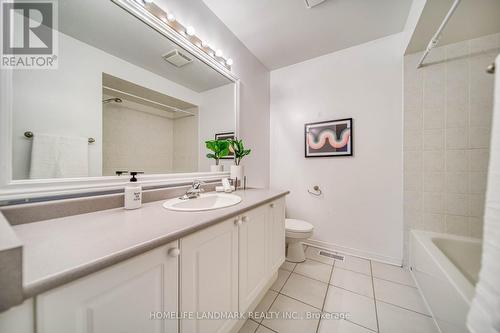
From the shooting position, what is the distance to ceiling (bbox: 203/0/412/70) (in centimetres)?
145

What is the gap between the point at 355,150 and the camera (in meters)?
1.91

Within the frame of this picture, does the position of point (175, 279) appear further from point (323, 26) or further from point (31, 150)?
point (323, 26)

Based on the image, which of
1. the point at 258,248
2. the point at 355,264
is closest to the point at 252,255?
the point at 258,248

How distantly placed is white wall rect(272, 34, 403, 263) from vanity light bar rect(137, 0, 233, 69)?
3.38 feet

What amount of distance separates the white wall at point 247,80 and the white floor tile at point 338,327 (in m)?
1.33

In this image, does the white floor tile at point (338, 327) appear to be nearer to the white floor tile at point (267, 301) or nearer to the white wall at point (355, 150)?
the white floor tile at point (267, 301)

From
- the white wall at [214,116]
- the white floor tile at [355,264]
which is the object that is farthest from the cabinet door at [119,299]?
the white floor tile at [355,264]

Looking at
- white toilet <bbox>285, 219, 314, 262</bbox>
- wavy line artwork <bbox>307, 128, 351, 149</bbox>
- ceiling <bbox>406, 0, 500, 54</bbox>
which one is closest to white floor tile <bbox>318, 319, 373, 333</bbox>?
white toilet <bbox>285, 219, 314, 262</bbox>

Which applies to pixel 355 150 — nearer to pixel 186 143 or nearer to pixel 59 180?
pixel 186 143

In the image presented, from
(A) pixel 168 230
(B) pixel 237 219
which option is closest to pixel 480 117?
(B) pixel 237 219

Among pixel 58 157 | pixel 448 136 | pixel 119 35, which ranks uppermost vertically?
pixel 119 35

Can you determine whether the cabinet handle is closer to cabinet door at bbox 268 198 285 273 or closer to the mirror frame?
the mirror frame

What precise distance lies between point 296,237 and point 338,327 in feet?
2.33

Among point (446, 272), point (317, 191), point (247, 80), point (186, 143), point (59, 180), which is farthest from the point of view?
point (317, 191)
